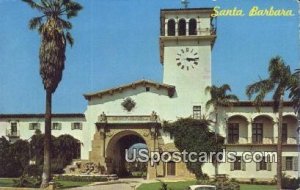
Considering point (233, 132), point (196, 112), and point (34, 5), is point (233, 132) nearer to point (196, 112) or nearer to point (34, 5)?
point (196, 112)

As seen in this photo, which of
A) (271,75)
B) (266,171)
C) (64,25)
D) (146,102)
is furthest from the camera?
(146,102)

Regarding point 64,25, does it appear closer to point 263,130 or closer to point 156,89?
point 156,89

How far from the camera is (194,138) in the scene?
39.8 meters

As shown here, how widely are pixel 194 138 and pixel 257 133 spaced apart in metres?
5.05

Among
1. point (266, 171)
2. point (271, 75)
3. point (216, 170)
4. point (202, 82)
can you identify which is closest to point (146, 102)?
point (202, 82)

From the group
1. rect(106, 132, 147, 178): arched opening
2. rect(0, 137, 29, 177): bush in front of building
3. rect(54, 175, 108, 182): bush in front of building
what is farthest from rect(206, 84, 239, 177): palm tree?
rect(0, 137, 29, 177): bush in front of building

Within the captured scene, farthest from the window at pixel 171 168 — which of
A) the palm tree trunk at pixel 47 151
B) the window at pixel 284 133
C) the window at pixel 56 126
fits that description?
the palm tree trunk at pixel 47 151

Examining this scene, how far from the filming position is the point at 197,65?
4272 centimetres

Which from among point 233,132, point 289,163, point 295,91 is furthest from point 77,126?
point 295,91

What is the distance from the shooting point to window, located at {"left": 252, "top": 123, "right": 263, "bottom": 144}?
40531 mm

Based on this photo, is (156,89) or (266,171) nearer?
(266,171)

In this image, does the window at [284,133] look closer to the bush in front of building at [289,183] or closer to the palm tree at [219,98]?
the bush in front of building at [289,183]

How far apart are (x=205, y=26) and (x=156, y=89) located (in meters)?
6.63

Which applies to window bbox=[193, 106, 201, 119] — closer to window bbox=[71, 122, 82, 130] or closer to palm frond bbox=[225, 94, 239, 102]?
palm frond bbox=[225, 94, 239, 102]
